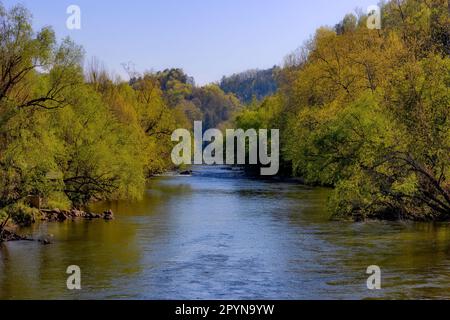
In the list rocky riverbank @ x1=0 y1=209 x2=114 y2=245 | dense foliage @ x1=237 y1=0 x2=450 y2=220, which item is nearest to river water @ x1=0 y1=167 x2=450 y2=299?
rocky riverbank @ x1=0 y1=209 x2=114 y2=245

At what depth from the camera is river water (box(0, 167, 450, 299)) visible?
23984 mm

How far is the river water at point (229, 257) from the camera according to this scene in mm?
23984

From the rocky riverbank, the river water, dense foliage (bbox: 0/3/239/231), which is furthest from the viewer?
the rocky riverbank

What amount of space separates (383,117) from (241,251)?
11.6 m

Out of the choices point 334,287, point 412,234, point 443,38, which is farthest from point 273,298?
point 443,38

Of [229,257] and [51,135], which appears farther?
[51,135]

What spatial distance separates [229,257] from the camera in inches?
1177

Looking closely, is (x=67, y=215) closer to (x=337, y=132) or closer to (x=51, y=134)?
(x=51, y=134)

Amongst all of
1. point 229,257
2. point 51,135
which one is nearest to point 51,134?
point 51,135

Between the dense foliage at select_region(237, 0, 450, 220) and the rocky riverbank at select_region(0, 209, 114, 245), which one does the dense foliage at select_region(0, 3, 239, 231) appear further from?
the dense foliage at select_region(237, 0, 450, 220)

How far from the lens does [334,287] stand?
24.5 metres

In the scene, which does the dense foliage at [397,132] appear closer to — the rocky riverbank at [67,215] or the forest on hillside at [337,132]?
the forest on hillside at [337,132]

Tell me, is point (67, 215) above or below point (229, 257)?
above

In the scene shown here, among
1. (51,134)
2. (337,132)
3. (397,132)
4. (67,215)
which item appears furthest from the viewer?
(337,132)
